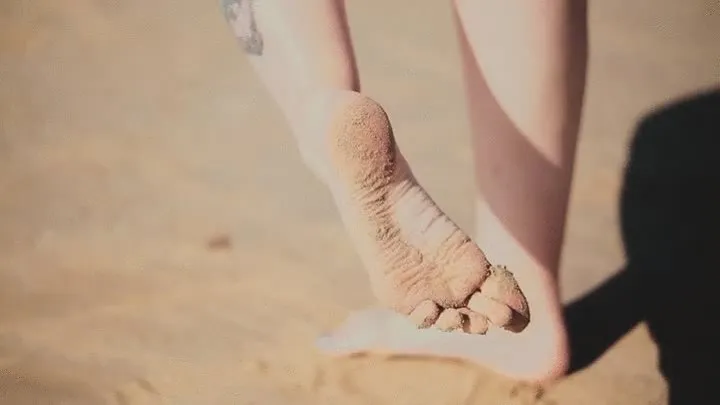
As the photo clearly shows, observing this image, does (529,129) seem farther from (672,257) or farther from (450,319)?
(672,257)

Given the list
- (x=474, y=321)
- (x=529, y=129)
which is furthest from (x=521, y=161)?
(x=474, y=321)

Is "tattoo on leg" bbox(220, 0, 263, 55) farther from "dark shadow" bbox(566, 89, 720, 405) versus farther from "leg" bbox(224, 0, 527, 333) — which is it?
"dark shadow" bbox(566, 89, 720, 405)

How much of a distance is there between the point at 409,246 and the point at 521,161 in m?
0.22

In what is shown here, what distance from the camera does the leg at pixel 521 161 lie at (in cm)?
57

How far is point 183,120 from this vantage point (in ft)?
3.30

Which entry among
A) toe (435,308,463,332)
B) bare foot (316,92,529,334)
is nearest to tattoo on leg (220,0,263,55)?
bare foot (316,92,529,334)

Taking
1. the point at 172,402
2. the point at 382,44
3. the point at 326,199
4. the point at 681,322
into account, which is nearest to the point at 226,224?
the point at 326,199

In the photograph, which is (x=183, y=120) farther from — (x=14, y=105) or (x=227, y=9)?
(x=227, y=9)

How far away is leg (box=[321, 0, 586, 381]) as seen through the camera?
0.57m

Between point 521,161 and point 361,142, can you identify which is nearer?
point 361,142

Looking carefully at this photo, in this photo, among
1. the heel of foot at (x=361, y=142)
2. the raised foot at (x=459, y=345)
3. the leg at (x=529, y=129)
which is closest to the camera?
the heel of foot at (x=361, y=142)

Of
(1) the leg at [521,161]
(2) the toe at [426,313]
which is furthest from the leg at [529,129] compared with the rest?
(2) the toe at [426,313]

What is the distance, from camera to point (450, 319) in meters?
0.48

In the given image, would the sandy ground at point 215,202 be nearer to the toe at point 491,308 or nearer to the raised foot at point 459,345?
the raised foot at point 459,345
